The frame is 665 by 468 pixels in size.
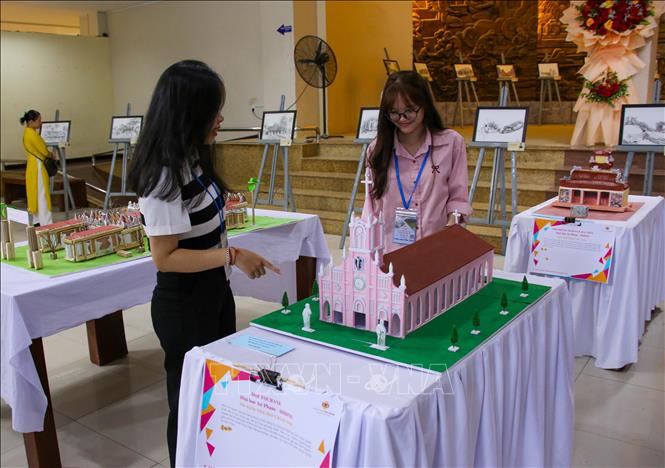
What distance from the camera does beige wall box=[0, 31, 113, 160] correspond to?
11086 millimetres

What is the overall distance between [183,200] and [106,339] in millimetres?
2167

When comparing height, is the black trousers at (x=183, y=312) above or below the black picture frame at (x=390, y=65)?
below

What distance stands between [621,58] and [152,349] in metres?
4.85

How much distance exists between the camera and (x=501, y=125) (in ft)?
16.6

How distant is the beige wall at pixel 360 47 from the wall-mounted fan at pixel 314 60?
2.04m

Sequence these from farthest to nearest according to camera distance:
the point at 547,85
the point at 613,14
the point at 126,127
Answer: the point at 547,85
the point at 126,127
the point at 613,14

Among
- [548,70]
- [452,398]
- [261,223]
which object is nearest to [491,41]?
[548,70]

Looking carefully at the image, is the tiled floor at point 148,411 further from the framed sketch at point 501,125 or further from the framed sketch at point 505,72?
the framed sketch at point 505,72

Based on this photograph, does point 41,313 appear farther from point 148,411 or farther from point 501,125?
point 501,125

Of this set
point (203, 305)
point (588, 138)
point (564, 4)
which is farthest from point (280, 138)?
point (564, 4)

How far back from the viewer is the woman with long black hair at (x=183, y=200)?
1.55 m

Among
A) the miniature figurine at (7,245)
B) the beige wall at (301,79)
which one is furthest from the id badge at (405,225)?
the beige wall at (301,79)

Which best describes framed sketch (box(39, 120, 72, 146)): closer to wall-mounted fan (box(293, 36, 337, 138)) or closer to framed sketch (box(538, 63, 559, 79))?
wall-mounted fan (box(293, 36, 337, 138))

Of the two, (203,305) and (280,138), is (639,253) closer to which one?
(203,305)
